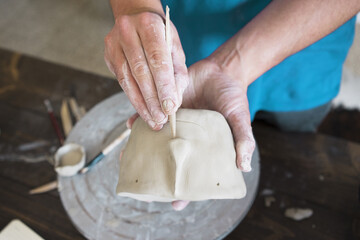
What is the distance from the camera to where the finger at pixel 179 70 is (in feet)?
2.21

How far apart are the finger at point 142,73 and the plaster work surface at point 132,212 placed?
0.29 metres

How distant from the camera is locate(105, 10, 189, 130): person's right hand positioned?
0.63 m

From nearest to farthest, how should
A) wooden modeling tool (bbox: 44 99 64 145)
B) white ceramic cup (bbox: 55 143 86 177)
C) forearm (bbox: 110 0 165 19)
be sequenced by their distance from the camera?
forearm (bbox: 110 0 165 19)
white ceramic cup (bbox: 55 143 86 177)
wooden modeling tool (bbox: 44 99 64 145)

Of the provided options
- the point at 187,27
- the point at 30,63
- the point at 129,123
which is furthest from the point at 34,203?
the point at 187,27

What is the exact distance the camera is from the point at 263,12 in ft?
2.79

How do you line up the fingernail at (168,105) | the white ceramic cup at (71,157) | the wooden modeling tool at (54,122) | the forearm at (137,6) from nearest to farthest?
the fingernail at (168,105) → the forearm at (137,6) → the white ceramic cup at (71,157) → the wooden modeling tool at (54,122)

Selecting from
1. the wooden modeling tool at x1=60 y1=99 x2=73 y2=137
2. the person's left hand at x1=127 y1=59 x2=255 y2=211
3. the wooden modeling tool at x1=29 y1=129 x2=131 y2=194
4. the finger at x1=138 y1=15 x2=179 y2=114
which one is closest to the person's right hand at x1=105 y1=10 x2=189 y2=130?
the finger at x1=138 y1=15 x2=179 y2=114

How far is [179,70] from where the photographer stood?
698mm

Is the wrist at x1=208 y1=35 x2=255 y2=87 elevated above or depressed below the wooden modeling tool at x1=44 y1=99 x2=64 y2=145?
above

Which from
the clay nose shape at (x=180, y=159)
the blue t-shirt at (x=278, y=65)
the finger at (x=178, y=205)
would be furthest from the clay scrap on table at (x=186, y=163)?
the blue t-shirt at (x=278, y=65)

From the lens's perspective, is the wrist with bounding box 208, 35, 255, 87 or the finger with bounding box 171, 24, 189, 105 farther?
the wrist with bounding box 208, 35, 255, 87

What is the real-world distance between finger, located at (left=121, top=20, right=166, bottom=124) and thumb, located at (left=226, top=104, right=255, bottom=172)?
0.19 meters

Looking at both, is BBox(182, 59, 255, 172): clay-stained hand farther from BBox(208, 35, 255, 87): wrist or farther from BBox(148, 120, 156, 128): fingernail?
→ BBox(148, 120, 156, 128): fingernail

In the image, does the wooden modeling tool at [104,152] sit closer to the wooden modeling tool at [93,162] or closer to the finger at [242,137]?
the wooden modeling tool at [93,162]
